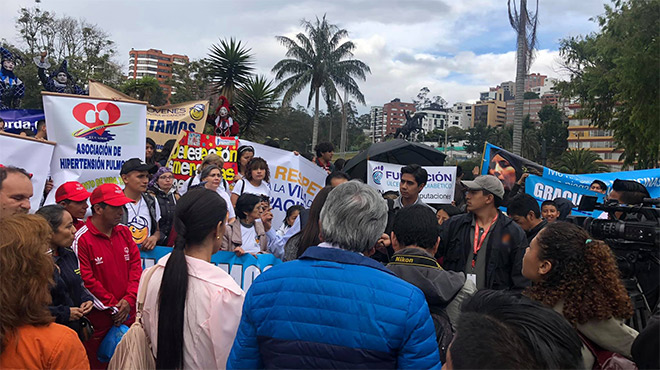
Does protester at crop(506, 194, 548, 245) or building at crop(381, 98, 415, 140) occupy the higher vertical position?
building at crop(381, 98, 415, 140)

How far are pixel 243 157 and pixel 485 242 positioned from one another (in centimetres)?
409

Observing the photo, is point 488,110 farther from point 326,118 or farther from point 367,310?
point 367,310

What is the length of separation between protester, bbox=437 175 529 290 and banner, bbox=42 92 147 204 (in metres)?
3.90

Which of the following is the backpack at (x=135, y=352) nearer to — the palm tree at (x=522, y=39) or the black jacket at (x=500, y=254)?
the black jacket at (x=500, y=254)

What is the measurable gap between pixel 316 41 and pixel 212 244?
4199cm

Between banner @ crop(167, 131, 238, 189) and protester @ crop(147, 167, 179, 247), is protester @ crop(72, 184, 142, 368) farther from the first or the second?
banner @ crop(167, 131, 238, 189)

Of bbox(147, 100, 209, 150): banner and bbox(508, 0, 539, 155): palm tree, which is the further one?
bbox(508, 0, 539, 155): palm tree

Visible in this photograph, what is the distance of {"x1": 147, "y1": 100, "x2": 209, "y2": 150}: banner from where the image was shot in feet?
33.1

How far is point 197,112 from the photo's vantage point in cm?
1044

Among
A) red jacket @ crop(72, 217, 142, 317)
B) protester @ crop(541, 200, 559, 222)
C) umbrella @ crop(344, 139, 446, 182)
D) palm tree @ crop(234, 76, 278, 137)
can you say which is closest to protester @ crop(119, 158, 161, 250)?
red jacket @ crop(72, 217, 142, 317)

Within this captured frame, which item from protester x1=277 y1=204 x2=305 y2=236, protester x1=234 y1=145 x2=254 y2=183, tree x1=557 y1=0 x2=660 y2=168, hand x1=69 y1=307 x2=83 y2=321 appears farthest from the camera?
tree x1=557 y1=0 x2=660 y2=168

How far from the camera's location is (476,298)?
1734 mm

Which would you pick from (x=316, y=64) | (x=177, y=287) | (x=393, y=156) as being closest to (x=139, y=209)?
(x=177, y=287)

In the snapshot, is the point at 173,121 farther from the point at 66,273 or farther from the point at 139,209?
the point at 66,273
